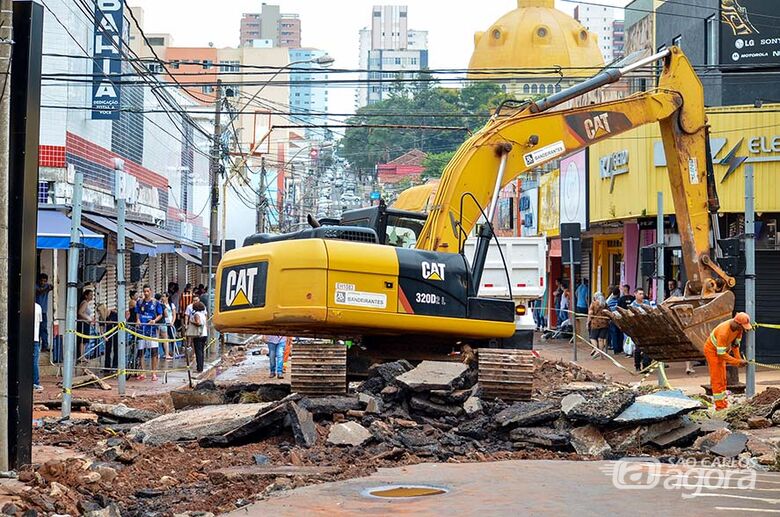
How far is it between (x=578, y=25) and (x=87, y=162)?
77.8 m

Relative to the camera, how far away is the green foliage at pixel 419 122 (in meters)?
80.5

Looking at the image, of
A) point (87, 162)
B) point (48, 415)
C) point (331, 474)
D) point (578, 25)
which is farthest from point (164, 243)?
point (578, 25)

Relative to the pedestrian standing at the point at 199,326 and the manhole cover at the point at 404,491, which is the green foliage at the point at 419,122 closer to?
the pedestrian standing at the point at 199,326

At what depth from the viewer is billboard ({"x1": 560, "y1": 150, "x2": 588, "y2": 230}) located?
118ft

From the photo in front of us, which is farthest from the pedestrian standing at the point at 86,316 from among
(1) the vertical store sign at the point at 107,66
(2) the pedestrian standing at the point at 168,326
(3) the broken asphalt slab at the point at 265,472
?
(3) the broken asphalt slab at the point at 265,472

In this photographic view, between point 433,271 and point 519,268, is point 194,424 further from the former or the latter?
point 519,268

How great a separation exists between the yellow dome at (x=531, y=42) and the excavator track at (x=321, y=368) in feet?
257

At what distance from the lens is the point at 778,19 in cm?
2917

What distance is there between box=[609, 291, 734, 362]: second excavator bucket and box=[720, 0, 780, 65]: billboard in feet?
41.1

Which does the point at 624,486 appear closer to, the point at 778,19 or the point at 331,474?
the point at 331,474

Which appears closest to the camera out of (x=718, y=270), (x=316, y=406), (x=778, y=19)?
(x=316, y=406)

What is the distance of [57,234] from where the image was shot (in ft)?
71.2

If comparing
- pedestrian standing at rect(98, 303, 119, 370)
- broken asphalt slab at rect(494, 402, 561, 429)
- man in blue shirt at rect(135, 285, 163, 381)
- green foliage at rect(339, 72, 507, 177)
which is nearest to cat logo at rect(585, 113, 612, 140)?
broken asphalt slab at rect(494, 402, 561, 429)

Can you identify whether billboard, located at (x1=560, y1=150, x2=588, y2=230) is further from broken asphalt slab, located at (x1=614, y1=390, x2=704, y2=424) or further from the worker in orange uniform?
broken asphalt slab, located at (x1=614, y1=390, x2=704, y2=424)
